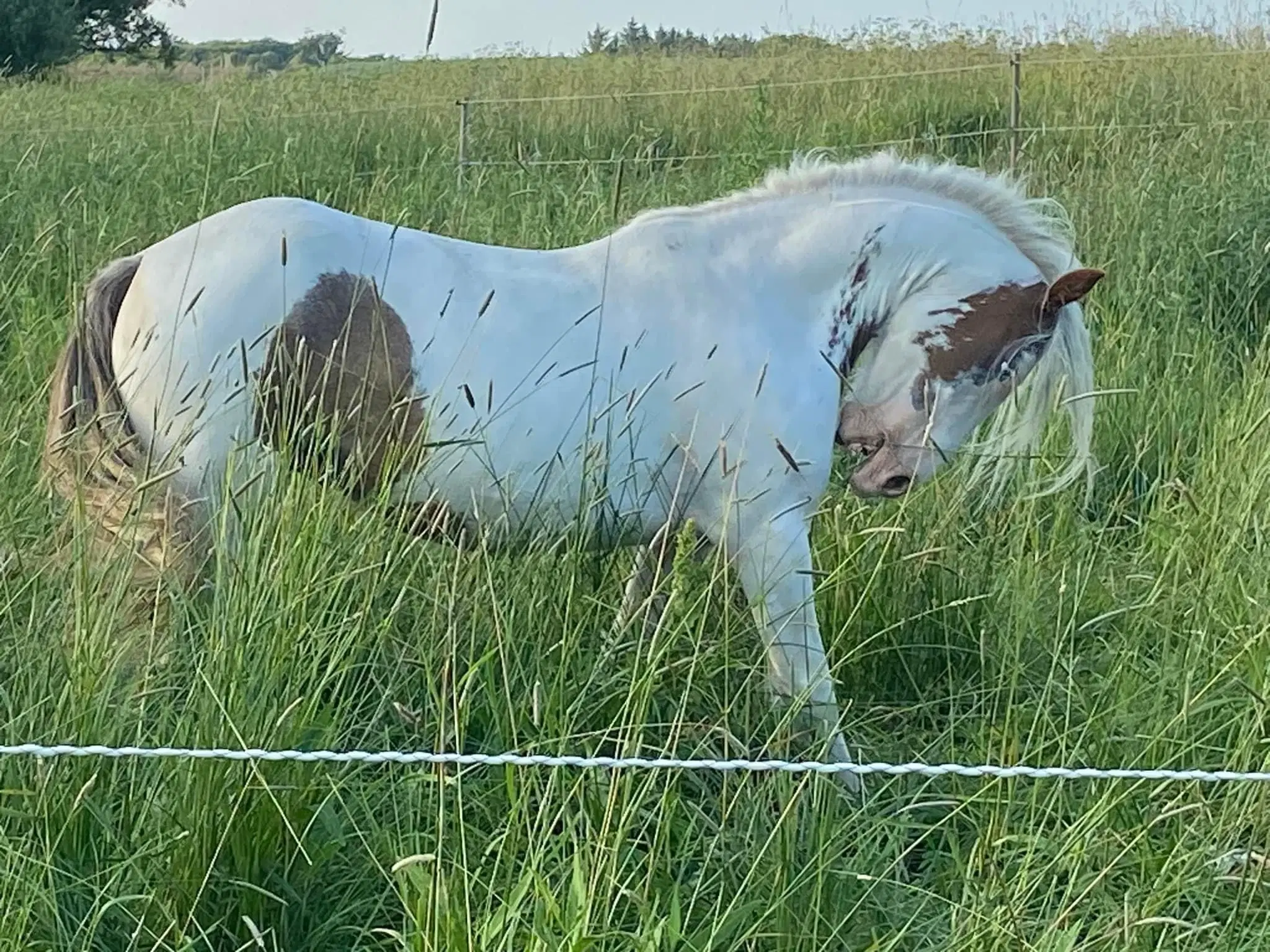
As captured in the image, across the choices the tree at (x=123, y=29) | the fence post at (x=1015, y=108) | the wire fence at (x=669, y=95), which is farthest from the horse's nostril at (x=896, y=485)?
the tree at (x=123, y=29)

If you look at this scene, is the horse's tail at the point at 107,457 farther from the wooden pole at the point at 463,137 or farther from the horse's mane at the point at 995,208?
the wooden pole at the point at 463,137

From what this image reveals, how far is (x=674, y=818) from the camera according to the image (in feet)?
7.43

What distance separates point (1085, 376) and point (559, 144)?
6002mm

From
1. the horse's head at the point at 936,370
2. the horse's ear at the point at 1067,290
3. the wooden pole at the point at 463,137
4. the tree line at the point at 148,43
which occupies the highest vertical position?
the tree line at the point at 148,43

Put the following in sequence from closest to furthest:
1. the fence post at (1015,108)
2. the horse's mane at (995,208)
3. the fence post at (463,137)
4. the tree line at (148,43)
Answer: the horse's mane at (995,208) < the fence post at (1015,108) < the fence post at (463,137) < the tree line at (148,43)

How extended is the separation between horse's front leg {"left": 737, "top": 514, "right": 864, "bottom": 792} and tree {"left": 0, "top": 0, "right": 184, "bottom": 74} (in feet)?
52.2

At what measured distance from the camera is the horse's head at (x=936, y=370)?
3014 millimetres

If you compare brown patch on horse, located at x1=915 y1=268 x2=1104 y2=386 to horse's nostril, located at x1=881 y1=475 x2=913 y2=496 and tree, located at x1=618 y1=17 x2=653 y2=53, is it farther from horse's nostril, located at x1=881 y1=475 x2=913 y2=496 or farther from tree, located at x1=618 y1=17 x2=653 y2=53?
tree, located at x1=618 y1=17 x2=653 y2=53

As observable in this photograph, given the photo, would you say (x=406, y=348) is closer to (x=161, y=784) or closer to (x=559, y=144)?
(x=161, y=784)

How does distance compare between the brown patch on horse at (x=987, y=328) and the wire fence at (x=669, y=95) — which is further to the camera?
the wire fence at (x=669, y=95)

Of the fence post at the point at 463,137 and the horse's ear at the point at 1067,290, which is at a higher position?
the fence post at the point at 463,137

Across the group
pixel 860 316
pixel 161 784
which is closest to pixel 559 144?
pixel 860 316

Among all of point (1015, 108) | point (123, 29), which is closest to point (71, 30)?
point (123, 29)

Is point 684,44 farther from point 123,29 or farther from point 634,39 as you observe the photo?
point 123,29
